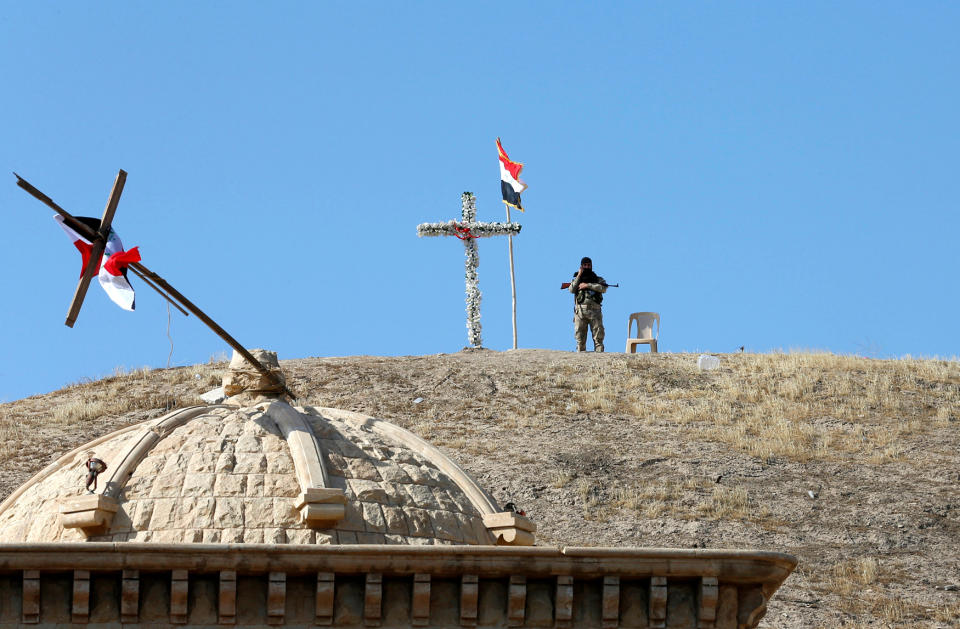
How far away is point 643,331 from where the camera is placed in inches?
1639

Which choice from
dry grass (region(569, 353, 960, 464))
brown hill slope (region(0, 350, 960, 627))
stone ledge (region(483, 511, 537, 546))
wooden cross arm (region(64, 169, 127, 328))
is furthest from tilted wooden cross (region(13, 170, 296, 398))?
dry grass (region(569, 353, 960, 464))

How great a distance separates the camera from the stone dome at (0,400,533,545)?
14039 millimetres

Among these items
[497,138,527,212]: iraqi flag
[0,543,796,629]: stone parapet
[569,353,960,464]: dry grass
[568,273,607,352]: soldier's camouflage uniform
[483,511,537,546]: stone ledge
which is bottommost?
[0,543,796,629]: stone parapet

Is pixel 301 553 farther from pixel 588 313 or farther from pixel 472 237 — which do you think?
pixel 472 237

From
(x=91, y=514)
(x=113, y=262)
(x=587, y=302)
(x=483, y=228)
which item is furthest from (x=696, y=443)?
(x=91, y=514)

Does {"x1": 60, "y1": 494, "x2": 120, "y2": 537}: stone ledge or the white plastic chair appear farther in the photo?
the white plastic chair

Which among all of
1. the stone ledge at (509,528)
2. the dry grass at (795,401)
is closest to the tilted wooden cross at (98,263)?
the stone ledge at (509,528)

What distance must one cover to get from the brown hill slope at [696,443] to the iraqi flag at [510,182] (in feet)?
18.5

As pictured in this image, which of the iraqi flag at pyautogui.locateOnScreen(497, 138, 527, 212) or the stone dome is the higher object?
the iraqi flag at pyautogui.locateOnScreen(497, 138, 527, 212)

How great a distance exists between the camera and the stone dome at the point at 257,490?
46.1 ft

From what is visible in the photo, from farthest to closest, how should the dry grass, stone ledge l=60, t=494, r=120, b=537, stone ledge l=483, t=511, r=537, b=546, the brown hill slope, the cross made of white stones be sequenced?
the cross made of white stones, the dry grass, the brown hill slope, stone ledge l=483, t=511, r=537, b=546, stone ledge l=60, t=494, r=120, b=537

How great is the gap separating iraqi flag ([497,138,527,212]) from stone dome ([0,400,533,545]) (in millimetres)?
28353

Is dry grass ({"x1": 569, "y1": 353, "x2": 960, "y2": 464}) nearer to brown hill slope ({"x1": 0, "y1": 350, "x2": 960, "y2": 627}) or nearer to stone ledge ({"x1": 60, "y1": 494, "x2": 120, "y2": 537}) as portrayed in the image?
brown hill slope ({"x1": 0, "y1": 350, "x2": 960, "y2": 627})

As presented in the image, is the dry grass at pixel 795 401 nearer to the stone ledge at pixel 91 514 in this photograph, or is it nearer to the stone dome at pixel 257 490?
the stone dome at pixel 257 490
